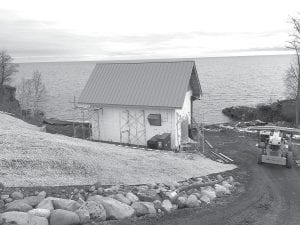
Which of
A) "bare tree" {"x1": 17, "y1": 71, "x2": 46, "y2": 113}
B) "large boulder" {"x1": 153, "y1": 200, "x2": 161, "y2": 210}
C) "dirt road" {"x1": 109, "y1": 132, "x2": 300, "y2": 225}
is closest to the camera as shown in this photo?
"dirt road" {"x1": 109, "y1": 132, "x2": 300, "y2": 225}

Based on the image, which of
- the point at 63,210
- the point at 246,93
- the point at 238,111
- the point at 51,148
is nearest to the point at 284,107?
the point at 238,111

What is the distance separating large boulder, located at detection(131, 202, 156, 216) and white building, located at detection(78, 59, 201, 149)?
13651mm

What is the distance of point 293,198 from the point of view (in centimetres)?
1820

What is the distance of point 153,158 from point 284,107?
128 feet

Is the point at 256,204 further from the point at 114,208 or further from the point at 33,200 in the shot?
the point at 33,200

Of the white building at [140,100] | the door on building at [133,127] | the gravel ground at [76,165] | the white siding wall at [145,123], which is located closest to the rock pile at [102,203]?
the gravel ground at [76,165]

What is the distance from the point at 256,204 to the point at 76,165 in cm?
865

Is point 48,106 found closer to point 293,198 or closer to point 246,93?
point 246,93

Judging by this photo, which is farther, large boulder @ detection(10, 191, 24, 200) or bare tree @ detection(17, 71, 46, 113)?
bare tree @ detection(17, 71, 46, 113)

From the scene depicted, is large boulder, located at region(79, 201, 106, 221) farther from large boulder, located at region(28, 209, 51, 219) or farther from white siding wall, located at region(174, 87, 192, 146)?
white siding wall, located at region(174, 87, 192, 146)

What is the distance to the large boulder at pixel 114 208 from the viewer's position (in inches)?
521

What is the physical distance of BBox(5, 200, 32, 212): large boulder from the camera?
40.5 feet

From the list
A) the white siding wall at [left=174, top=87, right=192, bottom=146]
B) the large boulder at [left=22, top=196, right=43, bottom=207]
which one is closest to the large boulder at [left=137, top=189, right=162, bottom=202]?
the large boulder at [left=22, top=196, right=43, bottom=207]

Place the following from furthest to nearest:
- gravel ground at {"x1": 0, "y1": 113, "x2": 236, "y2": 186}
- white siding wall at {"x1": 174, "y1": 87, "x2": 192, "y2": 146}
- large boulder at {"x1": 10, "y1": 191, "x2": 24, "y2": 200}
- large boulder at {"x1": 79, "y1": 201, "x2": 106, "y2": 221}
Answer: white siding wall at {"x1": 174, "y1": 87, "x2": 192, "y2": 146}, gravel ground at {"x1": 0, "y1": 113, "x2": 236, "y2": 186}, large boulder at {"x1": 10, "y1": 191, "x2": 24, "y2": 200}, large boulder at {"x1": 79, "y1": 201, "x2": 106, "y2": 221}
